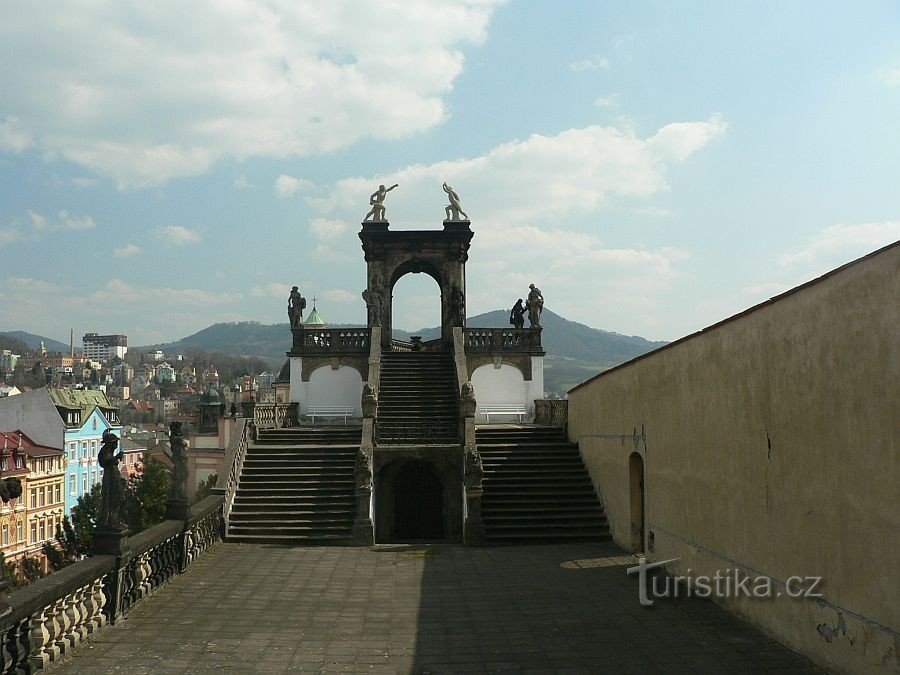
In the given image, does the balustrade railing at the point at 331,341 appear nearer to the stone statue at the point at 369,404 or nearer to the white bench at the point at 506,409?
the white bench at the point at 506,409

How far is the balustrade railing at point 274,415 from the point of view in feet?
70.5

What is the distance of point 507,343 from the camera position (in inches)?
1078

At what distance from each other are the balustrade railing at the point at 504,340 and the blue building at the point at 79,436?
50641 mm

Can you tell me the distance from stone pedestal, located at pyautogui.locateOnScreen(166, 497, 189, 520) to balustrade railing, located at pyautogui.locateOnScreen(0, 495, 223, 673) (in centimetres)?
19

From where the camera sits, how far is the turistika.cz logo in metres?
8.52

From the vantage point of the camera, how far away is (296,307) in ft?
88.7

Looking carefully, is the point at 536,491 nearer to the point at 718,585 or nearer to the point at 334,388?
the point at 718,585

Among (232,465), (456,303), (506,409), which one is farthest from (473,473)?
(456,303)

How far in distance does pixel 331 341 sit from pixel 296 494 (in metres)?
9.85

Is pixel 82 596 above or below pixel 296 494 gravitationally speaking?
below

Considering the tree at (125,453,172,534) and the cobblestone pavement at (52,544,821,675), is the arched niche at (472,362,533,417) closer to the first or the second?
the cobblestone pavement at (52,544,821,675)

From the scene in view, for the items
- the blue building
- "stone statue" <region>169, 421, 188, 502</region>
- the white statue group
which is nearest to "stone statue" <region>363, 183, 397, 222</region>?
the white statue group

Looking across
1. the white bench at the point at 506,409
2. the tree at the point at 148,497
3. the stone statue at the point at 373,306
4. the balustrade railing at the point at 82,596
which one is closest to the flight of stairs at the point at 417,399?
the stone statue at the point at 373,306

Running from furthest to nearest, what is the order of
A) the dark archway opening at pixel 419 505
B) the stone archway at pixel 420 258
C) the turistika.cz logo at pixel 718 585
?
the stone archway at pixel 420 258
the dark archway opening at pixel 419 505
the turistika.cz logo at pixel 718 585
